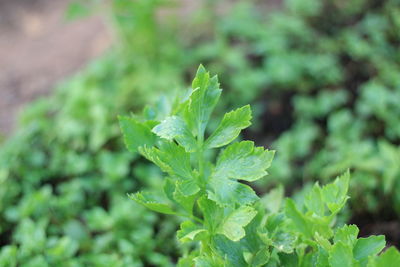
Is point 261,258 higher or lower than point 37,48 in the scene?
higher

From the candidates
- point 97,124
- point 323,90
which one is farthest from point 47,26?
point 323,90

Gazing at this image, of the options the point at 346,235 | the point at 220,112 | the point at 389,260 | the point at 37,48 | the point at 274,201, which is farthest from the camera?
the point at 37,48

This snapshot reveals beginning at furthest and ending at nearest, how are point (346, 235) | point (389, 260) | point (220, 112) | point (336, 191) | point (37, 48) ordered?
point (37, 48)
point (220, 112)
point (336, 191)
point (346, 235)
point (389, 260)

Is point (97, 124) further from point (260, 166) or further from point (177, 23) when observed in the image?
point (260, 166)

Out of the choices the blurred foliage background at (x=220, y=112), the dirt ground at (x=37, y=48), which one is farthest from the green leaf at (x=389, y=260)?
the dirt ground at (x=37, y=48)

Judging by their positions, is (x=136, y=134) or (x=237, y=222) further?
(x=136, y=134)

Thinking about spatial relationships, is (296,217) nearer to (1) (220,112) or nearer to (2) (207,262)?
(2) (207,262)

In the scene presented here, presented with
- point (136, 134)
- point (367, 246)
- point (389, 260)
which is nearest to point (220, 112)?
point (136, 134)
